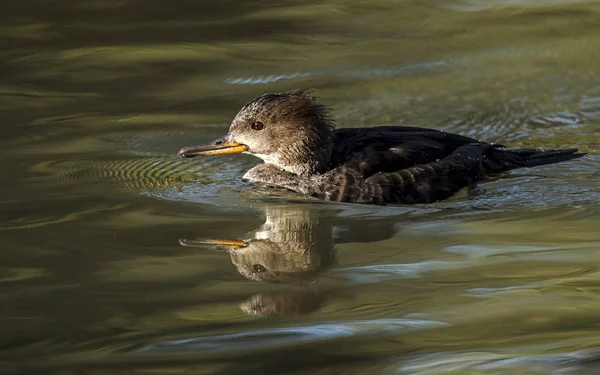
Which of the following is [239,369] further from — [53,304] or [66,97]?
[66,97]

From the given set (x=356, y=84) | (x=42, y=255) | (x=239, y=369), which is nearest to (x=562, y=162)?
(x=356, y=84)

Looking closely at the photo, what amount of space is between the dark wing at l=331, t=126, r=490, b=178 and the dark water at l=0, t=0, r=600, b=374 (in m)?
0.54

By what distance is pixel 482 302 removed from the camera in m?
5.54

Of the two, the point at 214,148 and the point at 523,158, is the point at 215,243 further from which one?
the point at 523,158

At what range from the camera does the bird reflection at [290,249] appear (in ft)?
18.6

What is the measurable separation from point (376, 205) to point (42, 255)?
2.64 m

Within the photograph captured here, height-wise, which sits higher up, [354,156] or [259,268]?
[354,156]

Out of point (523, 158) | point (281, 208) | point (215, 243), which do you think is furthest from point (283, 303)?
point (523, 158)

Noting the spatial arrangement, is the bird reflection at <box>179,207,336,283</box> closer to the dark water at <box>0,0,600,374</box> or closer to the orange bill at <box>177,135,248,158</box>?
the dark water at <box>0,0,600,374</box>

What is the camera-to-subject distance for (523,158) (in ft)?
29.8

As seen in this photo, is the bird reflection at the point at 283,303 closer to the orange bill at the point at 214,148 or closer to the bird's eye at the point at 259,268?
the bird's eye at the point at 259,268

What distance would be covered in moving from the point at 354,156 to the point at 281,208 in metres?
0.88

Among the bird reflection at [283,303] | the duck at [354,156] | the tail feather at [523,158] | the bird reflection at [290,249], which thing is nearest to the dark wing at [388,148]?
the duck at [354,156]

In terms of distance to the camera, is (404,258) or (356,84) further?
(356,84)
